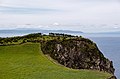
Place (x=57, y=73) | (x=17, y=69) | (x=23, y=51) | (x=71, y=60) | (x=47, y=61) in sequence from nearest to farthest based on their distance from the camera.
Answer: (x=57, y=73)
(x=17, y=69)
(x=47, y=61)
(x=23, y=51)
(x=71, y=60)

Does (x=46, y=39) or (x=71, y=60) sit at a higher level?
(x=46, y=39)

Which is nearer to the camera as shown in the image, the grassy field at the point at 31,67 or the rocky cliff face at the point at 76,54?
the grassy field at the point at 31,67

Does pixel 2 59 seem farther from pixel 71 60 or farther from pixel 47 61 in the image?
pixel 71 60

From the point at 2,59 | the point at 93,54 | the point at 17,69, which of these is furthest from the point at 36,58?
the point at 93,54

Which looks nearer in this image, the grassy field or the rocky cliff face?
the grassy field

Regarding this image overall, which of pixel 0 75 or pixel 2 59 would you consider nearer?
pixel 0 75
